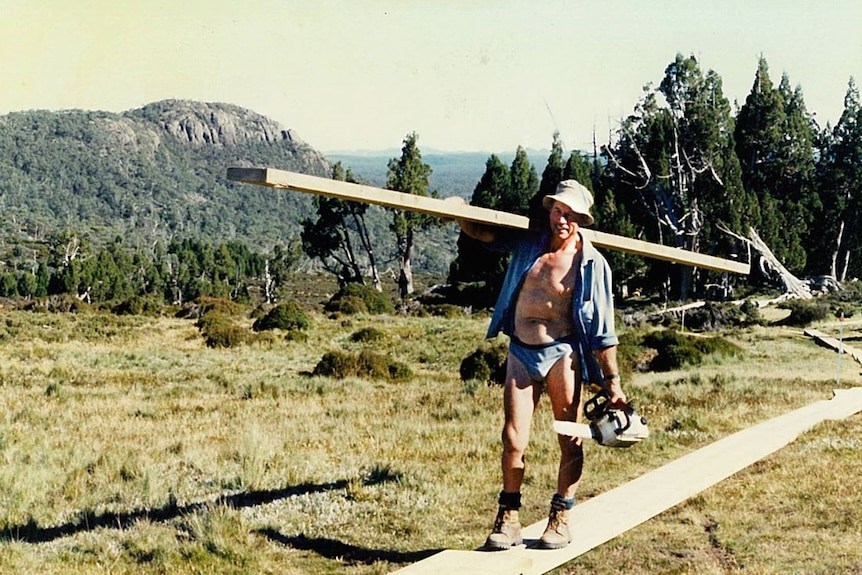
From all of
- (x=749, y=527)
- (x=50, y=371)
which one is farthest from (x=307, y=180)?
(x=50, y=371)

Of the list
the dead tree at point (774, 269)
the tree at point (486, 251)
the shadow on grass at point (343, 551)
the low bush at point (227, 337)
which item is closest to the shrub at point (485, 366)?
the shadow on grass at point (343, 551)

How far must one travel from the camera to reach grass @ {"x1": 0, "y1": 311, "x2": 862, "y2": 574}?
6.58 m

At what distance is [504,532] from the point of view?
19.4 feet

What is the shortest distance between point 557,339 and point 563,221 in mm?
707

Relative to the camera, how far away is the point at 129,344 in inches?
1182

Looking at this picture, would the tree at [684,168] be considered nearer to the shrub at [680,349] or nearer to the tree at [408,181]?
the tree at [408,181]

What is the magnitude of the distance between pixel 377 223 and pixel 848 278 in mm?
128378

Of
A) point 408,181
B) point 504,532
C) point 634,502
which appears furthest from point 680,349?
point 408,181

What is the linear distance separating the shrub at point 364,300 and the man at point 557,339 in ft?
129

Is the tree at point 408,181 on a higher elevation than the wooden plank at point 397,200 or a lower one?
higher

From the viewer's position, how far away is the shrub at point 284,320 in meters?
34.1

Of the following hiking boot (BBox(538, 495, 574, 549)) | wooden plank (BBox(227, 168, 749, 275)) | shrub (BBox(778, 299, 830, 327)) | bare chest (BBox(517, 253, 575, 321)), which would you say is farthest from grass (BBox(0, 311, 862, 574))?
shrub (BBox(778, 299, 830, 327))

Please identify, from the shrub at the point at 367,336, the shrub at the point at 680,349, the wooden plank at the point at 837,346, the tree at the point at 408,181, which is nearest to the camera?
the wooden plank at the point at 837,346

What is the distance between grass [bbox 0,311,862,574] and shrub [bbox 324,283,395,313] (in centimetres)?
2738
